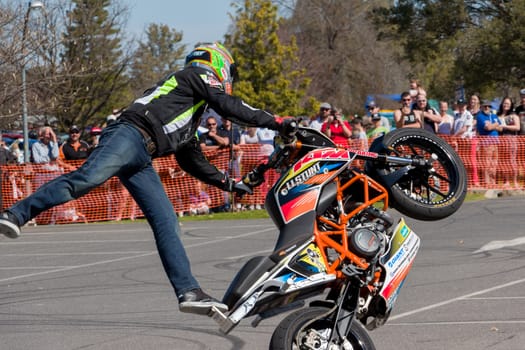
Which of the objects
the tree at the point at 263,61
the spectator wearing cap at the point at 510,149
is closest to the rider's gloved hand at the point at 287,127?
the spectator wearing cap at the point at 510,149

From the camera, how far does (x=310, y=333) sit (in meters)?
4.97

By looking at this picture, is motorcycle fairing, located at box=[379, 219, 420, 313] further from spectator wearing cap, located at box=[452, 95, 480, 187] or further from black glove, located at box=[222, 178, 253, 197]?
spectator wearing cap, located at box=[452, 95, 480, 187]

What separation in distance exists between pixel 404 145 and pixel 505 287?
301 cm

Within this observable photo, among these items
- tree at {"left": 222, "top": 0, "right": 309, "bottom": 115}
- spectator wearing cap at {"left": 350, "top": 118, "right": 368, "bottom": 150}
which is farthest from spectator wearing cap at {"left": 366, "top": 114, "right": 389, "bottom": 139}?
tree at {"left": 222, "top": 0, "right": 309, "bottom": 115}

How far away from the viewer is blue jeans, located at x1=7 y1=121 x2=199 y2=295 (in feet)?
17.3

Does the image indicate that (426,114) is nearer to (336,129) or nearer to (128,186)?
(336,129)

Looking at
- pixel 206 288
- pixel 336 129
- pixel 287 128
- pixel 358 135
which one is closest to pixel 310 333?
pixel 287 128

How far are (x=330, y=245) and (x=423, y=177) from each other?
89 centimetres

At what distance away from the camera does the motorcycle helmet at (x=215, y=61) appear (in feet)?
18.9

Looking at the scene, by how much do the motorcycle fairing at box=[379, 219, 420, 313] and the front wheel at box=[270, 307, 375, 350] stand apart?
0.27 metres

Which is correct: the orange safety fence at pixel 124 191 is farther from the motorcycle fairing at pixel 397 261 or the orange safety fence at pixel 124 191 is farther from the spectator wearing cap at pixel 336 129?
the motorcycle fairing at pixel 397 261

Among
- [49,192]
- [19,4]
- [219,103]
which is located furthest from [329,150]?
[19,4]

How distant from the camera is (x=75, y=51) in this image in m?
27.5

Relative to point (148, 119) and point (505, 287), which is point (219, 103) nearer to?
point (148, 119)
